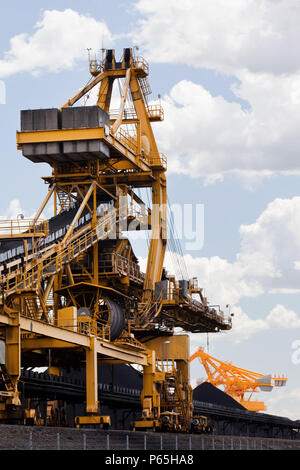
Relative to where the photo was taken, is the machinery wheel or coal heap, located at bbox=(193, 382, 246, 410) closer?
the machinery wheel

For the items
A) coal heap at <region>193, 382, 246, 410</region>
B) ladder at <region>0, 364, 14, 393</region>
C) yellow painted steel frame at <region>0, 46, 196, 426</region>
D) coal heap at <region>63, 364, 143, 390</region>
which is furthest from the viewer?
coal heap at <region>193, 382, 246, 410</region>

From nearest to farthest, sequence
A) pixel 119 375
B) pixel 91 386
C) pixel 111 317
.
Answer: pixel 91 386
pixel 111 317
pixel 119 375

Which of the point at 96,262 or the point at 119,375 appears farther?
the point at 119,375

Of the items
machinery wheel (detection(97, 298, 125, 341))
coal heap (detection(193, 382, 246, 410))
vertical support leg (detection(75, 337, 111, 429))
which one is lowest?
vertical support leg (detection(75, 337, 111, 429))

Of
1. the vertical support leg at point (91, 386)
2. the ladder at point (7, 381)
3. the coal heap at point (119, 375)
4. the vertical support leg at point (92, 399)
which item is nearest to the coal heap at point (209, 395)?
the coal heap at point (119, 375)

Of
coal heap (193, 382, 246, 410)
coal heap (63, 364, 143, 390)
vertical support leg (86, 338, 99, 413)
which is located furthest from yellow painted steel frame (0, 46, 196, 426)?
coal heap (193, 382, 246, 410)

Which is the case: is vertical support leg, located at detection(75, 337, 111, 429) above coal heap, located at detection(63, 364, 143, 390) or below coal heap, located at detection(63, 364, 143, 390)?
below

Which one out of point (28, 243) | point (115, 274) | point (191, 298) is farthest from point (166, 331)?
point (28, 243)

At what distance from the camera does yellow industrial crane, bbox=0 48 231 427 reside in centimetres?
5694

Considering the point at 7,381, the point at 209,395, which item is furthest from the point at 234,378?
the point at 7,381

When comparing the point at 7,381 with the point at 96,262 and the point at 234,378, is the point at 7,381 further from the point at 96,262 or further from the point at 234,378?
the point at 234,378

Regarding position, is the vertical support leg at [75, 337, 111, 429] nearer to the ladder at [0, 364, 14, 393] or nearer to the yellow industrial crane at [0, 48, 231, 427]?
the yellow industrial crane at [0, 48, 231, 427]

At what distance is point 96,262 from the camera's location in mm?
67438
